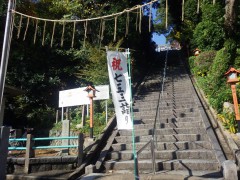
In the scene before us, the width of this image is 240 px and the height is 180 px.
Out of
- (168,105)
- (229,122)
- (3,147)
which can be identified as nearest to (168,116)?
(168,105)

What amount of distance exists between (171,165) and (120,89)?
249 centimetres

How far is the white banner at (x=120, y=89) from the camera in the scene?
568 cm

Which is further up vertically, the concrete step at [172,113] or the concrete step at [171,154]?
the concrete step at [172,113]

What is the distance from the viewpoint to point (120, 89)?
18.9ft

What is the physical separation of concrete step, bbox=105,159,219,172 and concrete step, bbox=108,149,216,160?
0.24 m

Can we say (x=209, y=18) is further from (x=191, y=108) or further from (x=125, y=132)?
(x=125, y=132)

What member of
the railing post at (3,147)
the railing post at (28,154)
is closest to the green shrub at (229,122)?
the railing post at (28,154)

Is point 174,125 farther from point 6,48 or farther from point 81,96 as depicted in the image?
point 6,48

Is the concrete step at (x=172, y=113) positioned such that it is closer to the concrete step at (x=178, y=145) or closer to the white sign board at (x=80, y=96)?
the white sign board at (x=80, y=96)

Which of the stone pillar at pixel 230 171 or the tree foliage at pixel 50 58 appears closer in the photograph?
the stone pillar at pixel 230 171

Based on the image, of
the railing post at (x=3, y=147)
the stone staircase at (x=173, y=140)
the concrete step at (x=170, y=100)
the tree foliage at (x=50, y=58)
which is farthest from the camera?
the tree foliage at (x=50, y=58)

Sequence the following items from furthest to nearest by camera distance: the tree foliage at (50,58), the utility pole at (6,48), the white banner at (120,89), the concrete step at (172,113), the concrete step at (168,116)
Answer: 1. the tree foliage at (50,58)
2. the concrete step at (172,113)
3. the concrete step at (168,116)
4. the white banner at (120,89)
5. the utility pole at (6,48)

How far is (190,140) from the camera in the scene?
7.60 m

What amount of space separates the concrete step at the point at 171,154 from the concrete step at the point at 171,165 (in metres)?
0.24
